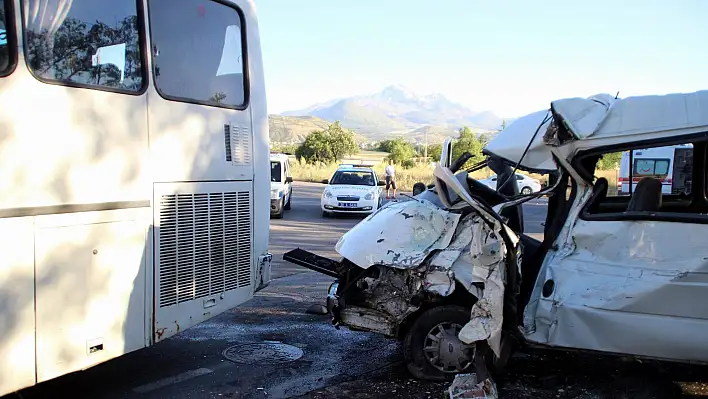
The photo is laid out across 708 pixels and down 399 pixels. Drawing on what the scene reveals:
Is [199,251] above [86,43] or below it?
below

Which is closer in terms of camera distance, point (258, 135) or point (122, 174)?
point (122, 174)

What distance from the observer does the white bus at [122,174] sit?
3518mm

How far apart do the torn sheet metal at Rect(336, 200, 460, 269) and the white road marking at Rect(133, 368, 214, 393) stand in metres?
1.66

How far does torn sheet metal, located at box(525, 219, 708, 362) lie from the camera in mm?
4180

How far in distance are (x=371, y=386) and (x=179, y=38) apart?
130 inches

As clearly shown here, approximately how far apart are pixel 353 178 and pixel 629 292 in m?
15.2

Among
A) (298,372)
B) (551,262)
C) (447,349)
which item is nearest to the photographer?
(551,262)

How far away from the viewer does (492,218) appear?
4.60 meters

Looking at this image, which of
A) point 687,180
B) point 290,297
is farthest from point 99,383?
point 687,180

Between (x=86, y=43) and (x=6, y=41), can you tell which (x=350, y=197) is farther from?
(x=6, y=41)

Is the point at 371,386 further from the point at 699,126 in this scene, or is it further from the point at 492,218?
the point at 699,126

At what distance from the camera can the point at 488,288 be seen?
15.0 feet

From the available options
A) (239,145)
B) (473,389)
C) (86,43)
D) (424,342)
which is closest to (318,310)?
(424,342)

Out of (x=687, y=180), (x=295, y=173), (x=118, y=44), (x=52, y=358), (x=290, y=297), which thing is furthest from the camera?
(x=295, y=173)
